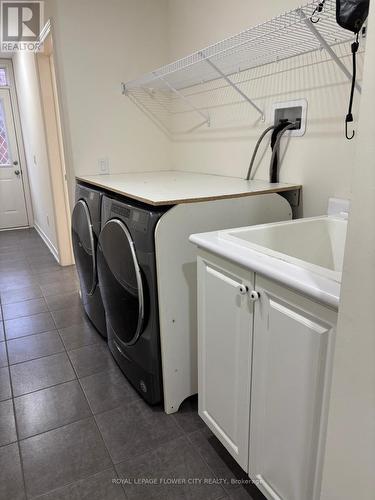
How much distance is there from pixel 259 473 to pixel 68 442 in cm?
86

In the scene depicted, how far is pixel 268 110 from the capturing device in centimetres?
184

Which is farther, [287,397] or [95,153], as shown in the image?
[95,153]

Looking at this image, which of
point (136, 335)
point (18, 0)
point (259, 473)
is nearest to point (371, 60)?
point (259, 473)

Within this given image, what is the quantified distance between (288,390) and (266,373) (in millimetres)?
93

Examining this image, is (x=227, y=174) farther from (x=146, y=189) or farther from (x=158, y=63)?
(x=158, y=63)

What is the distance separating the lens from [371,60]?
23.0 inches

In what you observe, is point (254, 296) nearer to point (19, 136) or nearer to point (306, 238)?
point (306, 238)

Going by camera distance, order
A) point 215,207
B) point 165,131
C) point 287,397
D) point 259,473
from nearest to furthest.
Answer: point 287,397 → point 259,473 → point 215,207 → point 165,131

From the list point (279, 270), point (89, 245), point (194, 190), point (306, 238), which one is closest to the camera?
point (279, 270)

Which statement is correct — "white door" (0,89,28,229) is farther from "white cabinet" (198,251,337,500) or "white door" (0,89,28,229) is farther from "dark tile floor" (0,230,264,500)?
"white cabinet" (198,251,337,500)

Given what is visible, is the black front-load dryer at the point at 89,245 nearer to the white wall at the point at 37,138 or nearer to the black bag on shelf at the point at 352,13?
the black bag on shelf at the point at 352,13

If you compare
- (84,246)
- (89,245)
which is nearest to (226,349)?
(89,245)

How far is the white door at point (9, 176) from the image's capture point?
5.21 meters

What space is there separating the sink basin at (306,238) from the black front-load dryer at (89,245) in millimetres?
1031
